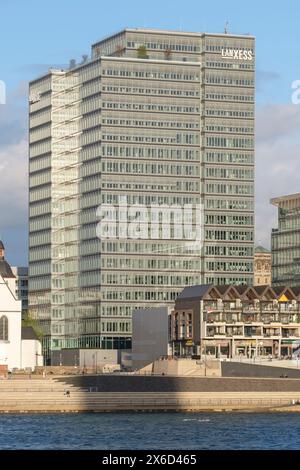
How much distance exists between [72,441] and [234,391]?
66.7 meters

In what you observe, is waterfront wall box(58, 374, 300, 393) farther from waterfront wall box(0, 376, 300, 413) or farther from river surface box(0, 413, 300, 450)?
river surface box(0, 413, 300, 450)

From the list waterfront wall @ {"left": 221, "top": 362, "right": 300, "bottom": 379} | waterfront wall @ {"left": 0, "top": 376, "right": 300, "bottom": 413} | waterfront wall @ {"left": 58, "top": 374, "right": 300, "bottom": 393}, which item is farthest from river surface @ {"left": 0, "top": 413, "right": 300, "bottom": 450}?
waterfront wall @ {"left": 221, "top": 362, "right": 300, "bottom": 379}

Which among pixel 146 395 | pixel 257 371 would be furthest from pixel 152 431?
pixel 257 371

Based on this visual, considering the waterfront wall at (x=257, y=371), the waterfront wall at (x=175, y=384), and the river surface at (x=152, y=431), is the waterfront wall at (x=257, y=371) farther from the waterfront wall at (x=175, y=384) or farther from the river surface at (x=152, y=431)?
the river surface at (x=152, y=431)

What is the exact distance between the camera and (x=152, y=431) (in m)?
122

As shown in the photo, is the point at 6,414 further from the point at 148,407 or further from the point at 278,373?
the point at 278,373

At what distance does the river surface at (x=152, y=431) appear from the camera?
102750 millimetres

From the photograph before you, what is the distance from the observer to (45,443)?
103m

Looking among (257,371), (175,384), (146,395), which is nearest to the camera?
(146,395)

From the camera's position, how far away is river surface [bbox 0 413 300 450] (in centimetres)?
10275

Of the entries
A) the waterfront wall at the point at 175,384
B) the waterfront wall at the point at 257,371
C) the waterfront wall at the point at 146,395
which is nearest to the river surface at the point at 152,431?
the waterfront wall at the point at 146,395

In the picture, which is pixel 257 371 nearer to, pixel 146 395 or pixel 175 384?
pixel 175 384
